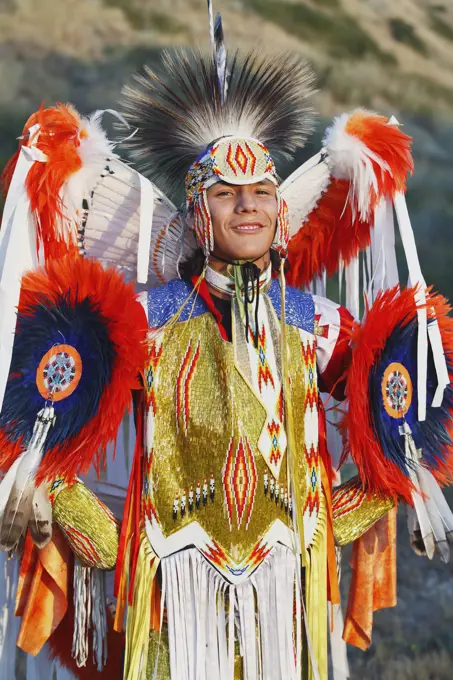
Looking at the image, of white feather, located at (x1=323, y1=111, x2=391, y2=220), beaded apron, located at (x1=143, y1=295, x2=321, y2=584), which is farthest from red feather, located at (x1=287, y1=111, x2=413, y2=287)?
beaded apron, located at (x1=143, y1=295, x2=321, y2=584)

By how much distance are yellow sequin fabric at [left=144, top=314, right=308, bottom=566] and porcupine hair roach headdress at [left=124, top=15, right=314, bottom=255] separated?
1.03 ft

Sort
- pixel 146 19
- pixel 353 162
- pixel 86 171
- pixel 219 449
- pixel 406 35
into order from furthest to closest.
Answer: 1. pixel 406 35
2. pixel 146 19
3. pixel 353 162
4. pixel 86 171
5. pixel 219 449

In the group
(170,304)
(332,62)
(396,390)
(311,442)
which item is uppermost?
(332,62)

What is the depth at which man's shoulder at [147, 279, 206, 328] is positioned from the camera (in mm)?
2102

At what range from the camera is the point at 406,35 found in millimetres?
3379

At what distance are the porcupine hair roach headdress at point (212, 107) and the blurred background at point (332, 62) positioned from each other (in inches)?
38.6

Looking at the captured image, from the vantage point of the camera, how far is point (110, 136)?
3277mm

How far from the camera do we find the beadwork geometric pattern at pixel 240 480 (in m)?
2.01

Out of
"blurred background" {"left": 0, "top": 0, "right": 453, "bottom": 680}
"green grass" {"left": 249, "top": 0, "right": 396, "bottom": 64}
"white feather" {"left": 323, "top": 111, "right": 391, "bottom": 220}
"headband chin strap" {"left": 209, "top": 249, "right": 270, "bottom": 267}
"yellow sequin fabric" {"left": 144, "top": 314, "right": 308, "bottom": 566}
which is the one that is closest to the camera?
"yellow sequin fabric" {"left": 144, "top": 314, "right": 308, "bottom": 566}

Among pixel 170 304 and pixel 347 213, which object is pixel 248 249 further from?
pixel 347 213

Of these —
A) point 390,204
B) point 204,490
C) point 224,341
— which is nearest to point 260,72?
point 390,204

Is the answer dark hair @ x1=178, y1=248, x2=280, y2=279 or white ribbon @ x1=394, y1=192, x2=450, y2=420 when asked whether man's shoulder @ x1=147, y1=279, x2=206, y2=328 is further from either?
white ribbon @ x1=394, y1=192, x2=450, y2=420

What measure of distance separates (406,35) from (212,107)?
147cm

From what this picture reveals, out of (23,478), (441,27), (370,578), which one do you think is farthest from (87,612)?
(441,27)
